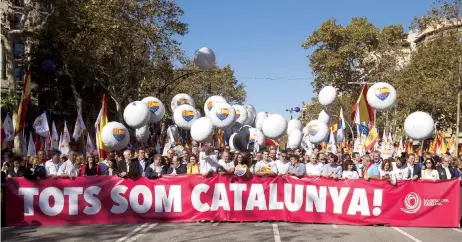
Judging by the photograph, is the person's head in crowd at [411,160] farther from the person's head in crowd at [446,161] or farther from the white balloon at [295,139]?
the white balloon at [295,139]

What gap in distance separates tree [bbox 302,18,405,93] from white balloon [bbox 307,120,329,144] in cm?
3164

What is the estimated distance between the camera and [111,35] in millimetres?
28125

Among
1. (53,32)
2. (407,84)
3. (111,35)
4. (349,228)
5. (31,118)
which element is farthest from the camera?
(31,118)

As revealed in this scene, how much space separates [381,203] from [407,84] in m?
31.2

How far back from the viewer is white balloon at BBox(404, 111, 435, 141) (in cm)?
1625

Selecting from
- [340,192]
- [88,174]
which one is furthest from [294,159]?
[88,174]

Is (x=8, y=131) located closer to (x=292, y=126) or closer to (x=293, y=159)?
(x=292, y=126)

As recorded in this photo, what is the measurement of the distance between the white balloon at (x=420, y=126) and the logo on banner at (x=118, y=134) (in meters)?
8.06

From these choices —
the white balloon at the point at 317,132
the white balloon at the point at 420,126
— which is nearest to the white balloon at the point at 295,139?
the white balloon at the point at 317,132

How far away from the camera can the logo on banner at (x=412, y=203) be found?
12.0 meters

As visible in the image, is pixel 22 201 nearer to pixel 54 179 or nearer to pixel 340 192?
pixel 54 179

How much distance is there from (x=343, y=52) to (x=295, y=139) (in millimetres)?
32963

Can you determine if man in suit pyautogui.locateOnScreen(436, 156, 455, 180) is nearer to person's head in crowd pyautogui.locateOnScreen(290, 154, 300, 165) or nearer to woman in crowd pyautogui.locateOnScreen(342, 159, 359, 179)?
woman in crowd pyautogui.locateOnScreen(342, 159, 359, 179)

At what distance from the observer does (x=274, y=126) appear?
66.5 ft
